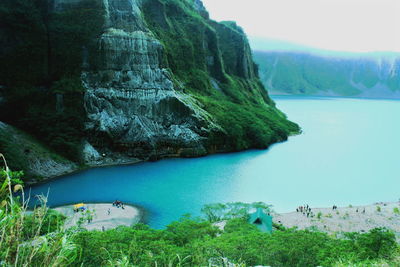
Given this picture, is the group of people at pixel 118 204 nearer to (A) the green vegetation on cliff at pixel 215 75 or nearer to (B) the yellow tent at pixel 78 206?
(B) the yellow tent at pixel 78 206

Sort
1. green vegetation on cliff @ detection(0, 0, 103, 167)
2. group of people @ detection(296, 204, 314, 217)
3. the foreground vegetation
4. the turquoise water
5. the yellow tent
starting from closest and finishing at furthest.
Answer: the foreground vegetation, the yellow tent, group of people @ detection(296, 204, 314, 217), the turquoise water, green vegetation on cliff @ detection(0, 0, 103, 167)

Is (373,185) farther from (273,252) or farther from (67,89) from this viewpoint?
(67,89)

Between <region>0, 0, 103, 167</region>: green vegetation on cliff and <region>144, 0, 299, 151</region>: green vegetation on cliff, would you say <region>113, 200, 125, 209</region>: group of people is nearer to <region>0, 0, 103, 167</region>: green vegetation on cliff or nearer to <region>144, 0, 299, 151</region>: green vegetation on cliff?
<region>0, 0, 103, 167</region>: green vegetation on cliff

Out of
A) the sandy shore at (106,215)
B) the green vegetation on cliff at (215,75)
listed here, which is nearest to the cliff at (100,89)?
the green vegetation on cliff at (215,75)

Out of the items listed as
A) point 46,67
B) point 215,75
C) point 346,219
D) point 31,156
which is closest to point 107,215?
point 31,156

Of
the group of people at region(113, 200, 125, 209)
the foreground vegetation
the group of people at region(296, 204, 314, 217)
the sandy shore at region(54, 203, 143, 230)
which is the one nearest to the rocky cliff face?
the group of people at region(113, 200, 125, 209)

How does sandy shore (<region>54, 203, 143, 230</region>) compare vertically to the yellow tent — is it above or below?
below

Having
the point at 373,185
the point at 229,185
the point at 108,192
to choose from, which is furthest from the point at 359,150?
the point at 108,192
